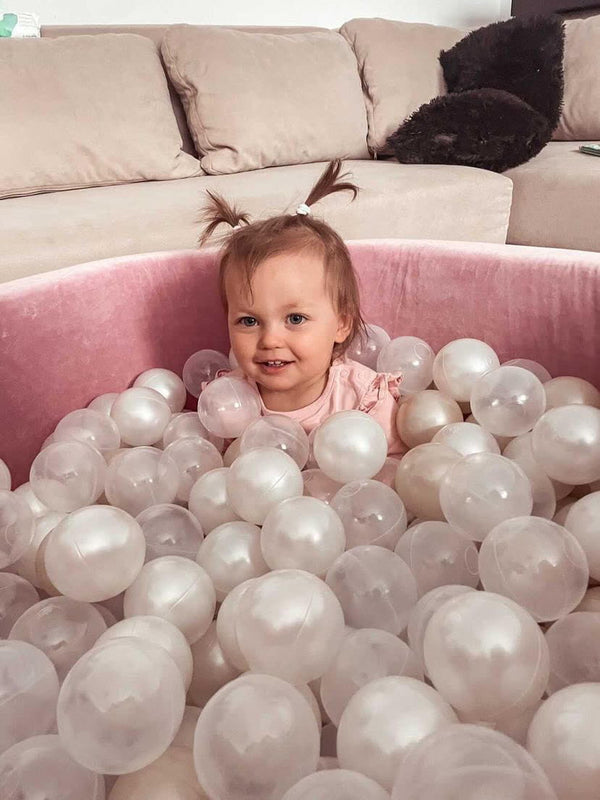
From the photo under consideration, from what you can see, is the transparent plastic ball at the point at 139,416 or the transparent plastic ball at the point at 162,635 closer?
the transparent plastic ball at the point at 162,635

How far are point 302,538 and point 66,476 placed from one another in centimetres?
37

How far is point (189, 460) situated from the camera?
0.99 meters

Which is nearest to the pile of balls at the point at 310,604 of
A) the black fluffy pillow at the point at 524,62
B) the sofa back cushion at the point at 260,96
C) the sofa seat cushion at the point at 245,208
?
the sofa seat cushion at the point at 245,208

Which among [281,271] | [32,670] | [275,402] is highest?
[281,271]

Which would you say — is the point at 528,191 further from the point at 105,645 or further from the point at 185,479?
the point at 105,645

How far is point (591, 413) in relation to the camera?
872 mm

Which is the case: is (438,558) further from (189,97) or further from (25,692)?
(189,97)

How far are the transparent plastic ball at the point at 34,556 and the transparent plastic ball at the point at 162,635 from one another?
0.21m

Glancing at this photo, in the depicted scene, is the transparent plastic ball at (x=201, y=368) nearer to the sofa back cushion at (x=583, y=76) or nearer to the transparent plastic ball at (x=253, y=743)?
the transparent plastic ball at (x=253, y=743)

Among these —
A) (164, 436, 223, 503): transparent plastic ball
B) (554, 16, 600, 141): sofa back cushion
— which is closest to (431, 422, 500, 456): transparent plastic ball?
(164, 436, 223, 503): transparent plastic ball

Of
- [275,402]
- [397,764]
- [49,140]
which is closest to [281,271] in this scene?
[275,402]

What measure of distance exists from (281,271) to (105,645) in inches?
23.6

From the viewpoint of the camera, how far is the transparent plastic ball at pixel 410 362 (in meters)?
1.16

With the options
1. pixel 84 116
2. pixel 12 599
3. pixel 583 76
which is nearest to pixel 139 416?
pixel 12 599
